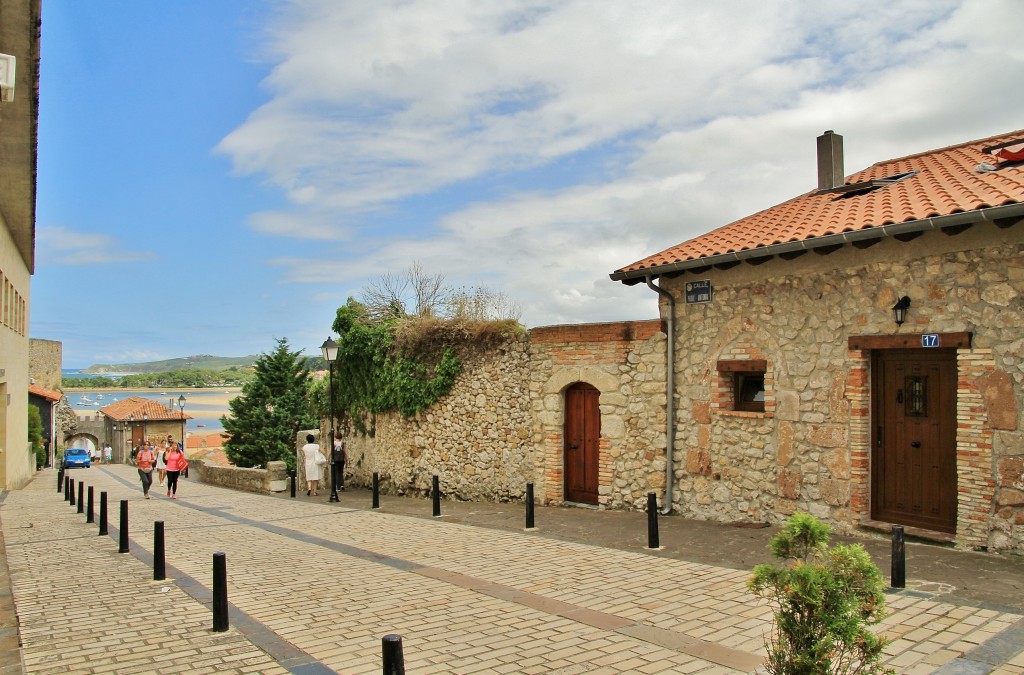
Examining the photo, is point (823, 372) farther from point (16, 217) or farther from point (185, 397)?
point (185, 397)

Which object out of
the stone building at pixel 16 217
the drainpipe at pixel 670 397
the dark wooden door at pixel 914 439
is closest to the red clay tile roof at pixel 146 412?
the stone building at pixel 16 217

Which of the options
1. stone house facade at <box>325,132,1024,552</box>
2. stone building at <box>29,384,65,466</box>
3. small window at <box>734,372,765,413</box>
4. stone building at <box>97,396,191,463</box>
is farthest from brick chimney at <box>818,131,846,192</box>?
stone building at <box>97,396,191,463</box>

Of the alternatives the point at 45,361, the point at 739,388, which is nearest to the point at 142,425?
the point at 45,361

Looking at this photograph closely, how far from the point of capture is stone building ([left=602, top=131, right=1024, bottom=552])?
26.2 feet

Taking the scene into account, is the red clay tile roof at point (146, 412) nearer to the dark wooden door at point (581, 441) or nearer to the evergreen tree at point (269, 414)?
the evergreen tree at point (269, 414)

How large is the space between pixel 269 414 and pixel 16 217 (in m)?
14.5

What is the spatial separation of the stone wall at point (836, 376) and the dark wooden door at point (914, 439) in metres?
→ 0.22

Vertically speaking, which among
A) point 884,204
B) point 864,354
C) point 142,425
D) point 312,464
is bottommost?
point 142,425

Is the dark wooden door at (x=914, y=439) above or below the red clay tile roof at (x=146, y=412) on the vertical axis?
above

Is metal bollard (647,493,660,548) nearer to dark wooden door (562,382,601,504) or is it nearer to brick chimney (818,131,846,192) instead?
dark wooden door (562,382,601,504)

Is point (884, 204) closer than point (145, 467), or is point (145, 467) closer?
point (884, 204)

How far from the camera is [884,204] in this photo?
968cm

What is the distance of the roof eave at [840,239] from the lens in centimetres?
759

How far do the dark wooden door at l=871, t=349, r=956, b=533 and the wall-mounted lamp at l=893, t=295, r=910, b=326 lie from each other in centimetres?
49
